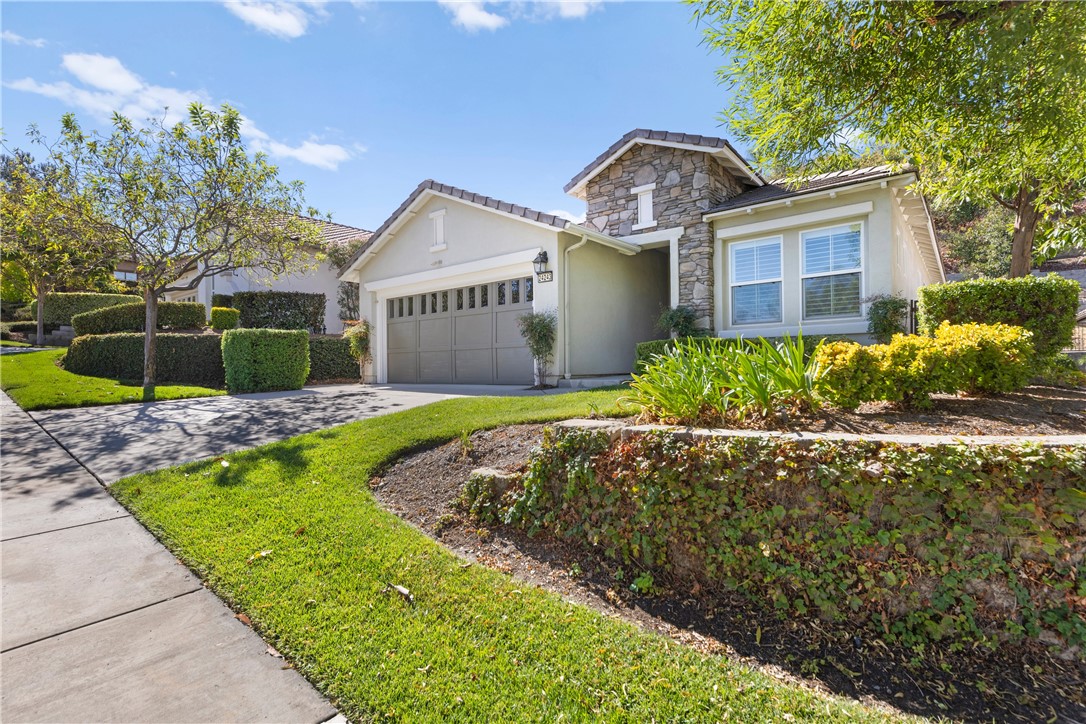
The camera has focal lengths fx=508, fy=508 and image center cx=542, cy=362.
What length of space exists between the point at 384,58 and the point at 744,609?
28.5ft

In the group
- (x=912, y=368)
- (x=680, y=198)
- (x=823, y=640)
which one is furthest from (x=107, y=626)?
(x=680, y=198)

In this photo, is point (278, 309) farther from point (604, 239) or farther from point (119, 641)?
point (119, 641)

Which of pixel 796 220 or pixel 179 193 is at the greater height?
pixel 179 193

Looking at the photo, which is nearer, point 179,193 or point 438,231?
point 179,193

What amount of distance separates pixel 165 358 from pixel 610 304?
10514 millimetres

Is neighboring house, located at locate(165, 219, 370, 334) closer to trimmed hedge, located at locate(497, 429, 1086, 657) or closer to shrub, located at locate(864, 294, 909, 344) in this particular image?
shrub, located at locate(864, 294, 909, 344)

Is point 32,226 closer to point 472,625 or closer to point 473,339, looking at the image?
point 473,339

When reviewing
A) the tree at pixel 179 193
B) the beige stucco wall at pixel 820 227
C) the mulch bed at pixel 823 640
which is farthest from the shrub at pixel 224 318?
the mulch bed at pixel 823 640

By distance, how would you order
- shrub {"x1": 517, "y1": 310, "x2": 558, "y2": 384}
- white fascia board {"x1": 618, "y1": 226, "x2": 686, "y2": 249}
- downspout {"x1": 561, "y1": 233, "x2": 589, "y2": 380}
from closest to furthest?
1. shrub {"x1": 517, "y1": 310, "x2": 558, "y2": 384}
2. downspout {"x1": 561, "y1": 233, "x2": 589, "y2": 380}
3. white fascia board {"x1": 618, "y1": 226, "x2": 686, "y2": 249}

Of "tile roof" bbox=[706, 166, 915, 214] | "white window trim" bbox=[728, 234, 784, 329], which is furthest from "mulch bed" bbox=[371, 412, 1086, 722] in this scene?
"white window trim" bbox=[728, 234, 784, 329]

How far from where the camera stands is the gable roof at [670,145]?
32.9 feet

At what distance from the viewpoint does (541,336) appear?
9.77m

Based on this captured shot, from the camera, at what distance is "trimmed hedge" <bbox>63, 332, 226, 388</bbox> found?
11.9 meters

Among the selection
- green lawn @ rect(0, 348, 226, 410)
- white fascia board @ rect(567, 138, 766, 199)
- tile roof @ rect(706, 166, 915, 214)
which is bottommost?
green lawn @ rect(0, 348, 226, 410)
